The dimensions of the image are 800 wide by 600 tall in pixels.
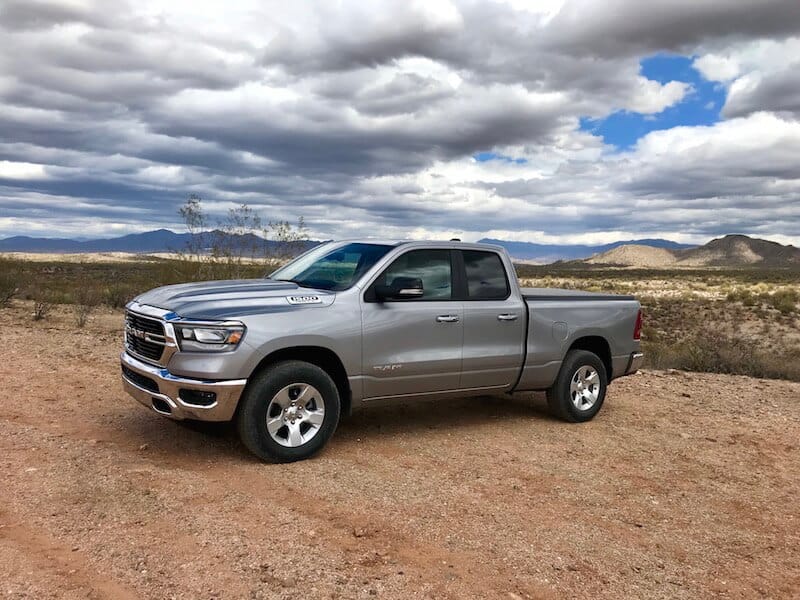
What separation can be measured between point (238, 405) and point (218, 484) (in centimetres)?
64

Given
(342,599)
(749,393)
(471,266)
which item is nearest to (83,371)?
(471,266)

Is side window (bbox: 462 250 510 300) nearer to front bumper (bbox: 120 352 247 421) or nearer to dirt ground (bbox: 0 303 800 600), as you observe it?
dirt ground (bbox: 0 303 800 600)

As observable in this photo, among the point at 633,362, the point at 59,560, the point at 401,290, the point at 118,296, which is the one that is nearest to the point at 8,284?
the point at 118,296

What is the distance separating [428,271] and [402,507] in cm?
251

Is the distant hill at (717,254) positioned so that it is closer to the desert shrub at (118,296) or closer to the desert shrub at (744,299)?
the desert shrub at (744,299)

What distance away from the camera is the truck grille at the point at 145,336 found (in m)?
5.56

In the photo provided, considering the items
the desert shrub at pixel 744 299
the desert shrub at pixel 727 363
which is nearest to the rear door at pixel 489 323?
the desert shrub at pixel 727 363

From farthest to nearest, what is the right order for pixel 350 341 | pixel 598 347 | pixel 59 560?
1. pixel 598 347
2. pixel 350 341
3. pixel 59 560

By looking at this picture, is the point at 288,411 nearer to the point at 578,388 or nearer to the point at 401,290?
the point at 401,290

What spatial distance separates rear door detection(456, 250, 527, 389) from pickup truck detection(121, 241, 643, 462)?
14 mm

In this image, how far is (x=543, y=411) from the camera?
8.29m

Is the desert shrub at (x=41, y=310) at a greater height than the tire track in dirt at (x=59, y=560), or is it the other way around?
the desert shrub at (x=41, y=310)

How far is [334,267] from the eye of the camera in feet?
21.7

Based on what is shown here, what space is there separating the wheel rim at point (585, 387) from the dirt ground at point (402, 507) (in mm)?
302
